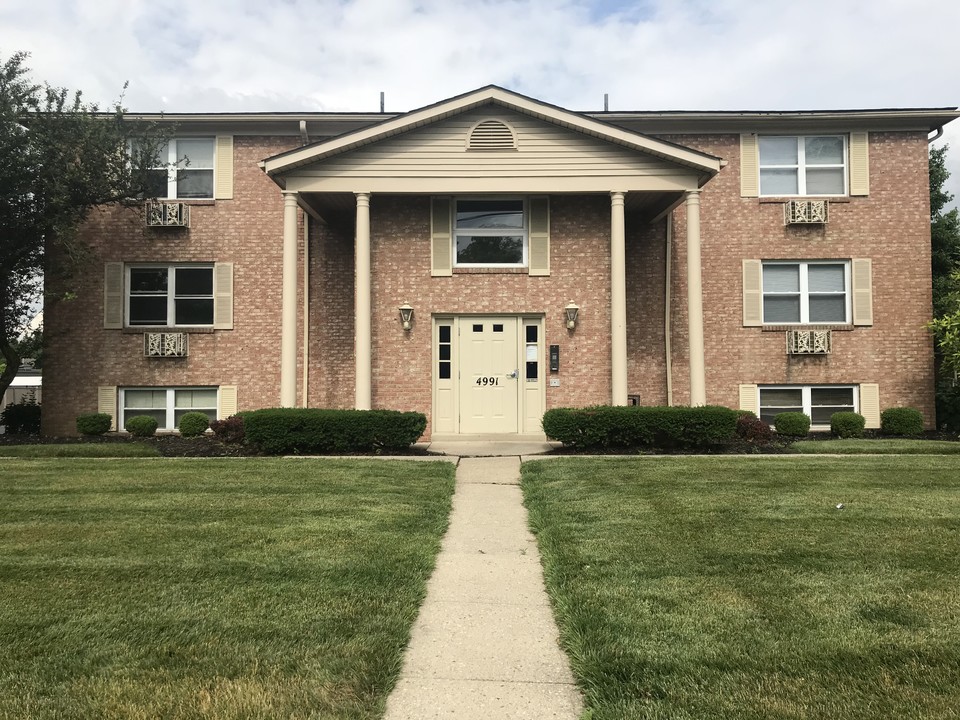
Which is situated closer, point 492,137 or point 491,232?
point 492,137

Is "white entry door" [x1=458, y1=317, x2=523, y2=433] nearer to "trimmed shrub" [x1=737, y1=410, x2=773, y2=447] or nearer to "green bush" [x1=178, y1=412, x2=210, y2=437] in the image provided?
"trimmed shrub" [x1=737, y1=410, x2=773, y2=447]

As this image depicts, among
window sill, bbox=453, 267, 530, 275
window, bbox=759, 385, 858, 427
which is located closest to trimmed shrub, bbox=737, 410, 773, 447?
window, bbox=759, 385, 858, 427

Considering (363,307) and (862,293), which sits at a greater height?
(862,293)

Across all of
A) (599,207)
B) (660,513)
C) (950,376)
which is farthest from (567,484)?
(950,376)

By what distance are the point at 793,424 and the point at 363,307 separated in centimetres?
868

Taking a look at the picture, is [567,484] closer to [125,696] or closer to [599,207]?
[125,696]

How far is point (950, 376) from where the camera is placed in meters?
15.8

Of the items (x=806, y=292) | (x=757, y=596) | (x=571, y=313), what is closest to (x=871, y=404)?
(x=806, y=292)

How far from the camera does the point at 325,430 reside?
11711 millimetres

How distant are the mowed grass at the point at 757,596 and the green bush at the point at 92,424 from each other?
11.1m

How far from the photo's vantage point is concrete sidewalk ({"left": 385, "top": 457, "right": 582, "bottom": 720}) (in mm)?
3064

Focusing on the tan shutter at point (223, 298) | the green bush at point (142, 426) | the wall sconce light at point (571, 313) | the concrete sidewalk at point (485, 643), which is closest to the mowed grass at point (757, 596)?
the concrete sidewalk at point (485, 643)

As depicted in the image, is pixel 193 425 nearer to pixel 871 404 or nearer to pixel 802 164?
pixel 802 164

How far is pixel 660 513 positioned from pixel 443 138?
9.53m
